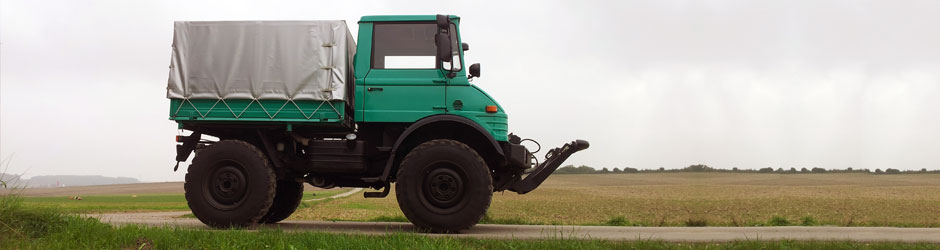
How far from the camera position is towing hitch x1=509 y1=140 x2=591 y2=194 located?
9.67 m

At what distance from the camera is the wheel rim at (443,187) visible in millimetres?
8805

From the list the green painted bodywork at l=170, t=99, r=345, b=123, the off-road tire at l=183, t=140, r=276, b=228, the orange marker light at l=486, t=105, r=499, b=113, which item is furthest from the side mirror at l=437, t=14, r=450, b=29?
the off-road tire at l=183, t=140, r=276, b=228

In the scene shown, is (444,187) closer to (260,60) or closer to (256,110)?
(256,110)

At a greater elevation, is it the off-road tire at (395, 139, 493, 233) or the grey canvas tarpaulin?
the grey canvas tarpaulin

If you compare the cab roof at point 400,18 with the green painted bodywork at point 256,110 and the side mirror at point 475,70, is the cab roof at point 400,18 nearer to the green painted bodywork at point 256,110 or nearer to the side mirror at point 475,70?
the side mirror at point 475,70

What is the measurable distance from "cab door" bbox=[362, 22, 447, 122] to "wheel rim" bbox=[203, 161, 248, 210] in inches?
84.1

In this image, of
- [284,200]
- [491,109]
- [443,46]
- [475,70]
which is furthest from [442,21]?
[284,200]

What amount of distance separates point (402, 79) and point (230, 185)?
3.11m

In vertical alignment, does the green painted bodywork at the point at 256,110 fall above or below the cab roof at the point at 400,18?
below

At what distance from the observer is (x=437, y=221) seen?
883 centimetres

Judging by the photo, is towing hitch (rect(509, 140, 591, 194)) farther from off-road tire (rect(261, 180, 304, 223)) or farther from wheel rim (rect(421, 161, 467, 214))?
off-road tire (rect(261, 180, 304, 223))

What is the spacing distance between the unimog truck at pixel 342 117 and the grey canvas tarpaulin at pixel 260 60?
0.05 ft

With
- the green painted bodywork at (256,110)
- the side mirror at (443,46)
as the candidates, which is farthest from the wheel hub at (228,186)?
the side mirror at (443,46)

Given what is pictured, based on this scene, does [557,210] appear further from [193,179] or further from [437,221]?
[193,179]
